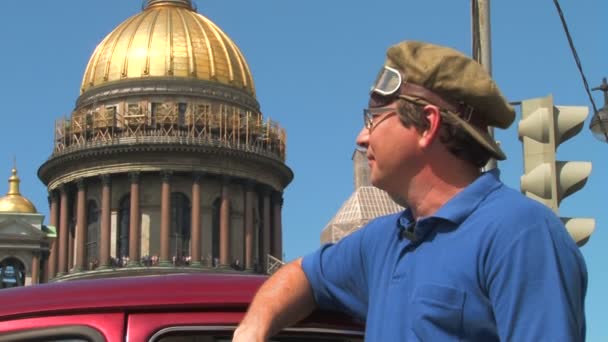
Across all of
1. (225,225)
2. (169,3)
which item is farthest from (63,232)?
(169,3)

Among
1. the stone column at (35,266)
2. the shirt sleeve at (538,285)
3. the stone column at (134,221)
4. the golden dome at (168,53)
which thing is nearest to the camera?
the shirt sleeve at (538,285)

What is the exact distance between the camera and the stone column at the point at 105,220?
57.9m

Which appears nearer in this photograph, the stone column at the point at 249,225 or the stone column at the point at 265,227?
the stone column at the point at 249,225

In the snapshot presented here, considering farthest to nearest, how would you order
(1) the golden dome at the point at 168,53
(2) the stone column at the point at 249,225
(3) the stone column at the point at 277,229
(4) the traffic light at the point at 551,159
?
(3) the stone column at the point at 277,229
(1) the golden dome at the point at 168,53
(2) the stone column at the point at 249,225
(4) the traffic light at the point at 551,159

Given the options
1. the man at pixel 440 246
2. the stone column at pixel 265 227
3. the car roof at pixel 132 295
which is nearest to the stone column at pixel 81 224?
the stone column at pixel 265 227

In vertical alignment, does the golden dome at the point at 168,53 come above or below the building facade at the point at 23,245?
above

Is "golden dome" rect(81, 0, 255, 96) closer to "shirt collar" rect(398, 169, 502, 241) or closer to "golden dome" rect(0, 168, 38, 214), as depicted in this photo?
"golden dome" rect(0, 168, 38, 214)

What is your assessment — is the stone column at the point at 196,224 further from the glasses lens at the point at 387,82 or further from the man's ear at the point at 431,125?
the man's ear at the point at 431,125

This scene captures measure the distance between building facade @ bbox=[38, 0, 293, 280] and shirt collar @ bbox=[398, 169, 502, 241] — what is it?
177 ft

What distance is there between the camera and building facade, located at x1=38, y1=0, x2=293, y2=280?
58844 mm

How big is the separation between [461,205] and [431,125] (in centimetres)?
23

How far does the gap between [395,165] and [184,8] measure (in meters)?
63.2

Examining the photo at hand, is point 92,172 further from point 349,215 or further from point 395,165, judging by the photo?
point 395,165

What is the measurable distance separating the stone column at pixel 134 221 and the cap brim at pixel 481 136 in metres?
54.6
